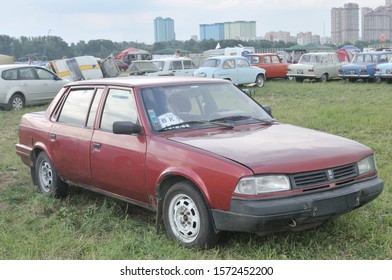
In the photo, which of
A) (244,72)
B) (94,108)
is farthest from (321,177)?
(244,72)

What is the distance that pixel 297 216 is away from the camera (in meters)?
3.94

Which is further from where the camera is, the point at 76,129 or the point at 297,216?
the point at 76,129

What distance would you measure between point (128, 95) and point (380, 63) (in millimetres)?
20757

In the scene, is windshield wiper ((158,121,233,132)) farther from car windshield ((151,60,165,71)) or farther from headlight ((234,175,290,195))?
car windshield ((151,60,165,71))

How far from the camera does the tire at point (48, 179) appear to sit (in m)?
6.22

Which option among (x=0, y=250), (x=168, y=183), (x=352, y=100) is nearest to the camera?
(x=0, y=250)

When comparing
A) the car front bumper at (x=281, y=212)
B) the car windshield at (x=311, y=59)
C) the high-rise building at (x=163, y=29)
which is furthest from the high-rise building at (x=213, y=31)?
the car front bumper at (x=281, y=212)

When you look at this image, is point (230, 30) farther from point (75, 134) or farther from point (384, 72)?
point (75, 134)

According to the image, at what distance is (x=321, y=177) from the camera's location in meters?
4.11

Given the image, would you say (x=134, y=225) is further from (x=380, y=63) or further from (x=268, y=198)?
(x=380, y=63)

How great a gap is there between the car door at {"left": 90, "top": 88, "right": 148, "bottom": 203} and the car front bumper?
3.49 feet

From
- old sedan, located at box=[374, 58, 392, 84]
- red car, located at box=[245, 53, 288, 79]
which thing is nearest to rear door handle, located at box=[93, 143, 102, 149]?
old sedan, located at box=[374, 58, 392, 84]

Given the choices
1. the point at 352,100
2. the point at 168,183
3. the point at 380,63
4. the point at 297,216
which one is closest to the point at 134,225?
the point at 168,183

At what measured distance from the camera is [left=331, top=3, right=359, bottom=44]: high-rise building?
10012cm
